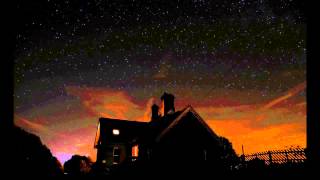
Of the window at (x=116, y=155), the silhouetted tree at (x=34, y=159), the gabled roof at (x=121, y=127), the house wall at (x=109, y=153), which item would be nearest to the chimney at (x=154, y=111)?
the gabled roof at (x=121, y=127)

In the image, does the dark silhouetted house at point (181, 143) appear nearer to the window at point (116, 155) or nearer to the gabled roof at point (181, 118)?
the gabled roof at point (181, 118)

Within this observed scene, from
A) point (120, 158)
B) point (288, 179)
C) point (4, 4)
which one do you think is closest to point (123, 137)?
point (120, 158)

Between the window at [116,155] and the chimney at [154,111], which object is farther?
the chimney at [154,111]

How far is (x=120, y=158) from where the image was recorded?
116ft

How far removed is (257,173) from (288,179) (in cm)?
243

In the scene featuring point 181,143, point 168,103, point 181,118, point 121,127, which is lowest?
point 181,143

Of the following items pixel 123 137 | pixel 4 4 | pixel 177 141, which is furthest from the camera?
pixel 123 137

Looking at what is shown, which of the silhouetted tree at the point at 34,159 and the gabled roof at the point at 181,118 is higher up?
the gabled roof at the point at 181,118

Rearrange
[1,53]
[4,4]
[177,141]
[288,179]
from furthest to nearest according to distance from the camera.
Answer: [177,141], [288,179], [4,4], [1,53]

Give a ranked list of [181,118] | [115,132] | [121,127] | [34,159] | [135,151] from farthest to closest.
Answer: [121,127], [115,132], [135,151], [181,118], [34,159]

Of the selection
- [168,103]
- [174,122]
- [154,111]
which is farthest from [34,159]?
[154,111]

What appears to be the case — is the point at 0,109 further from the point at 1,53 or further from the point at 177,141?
the point at 177,141

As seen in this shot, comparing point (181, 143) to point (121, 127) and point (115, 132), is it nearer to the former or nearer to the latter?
point (115, 132)

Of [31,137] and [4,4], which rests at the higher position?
[4,4]
